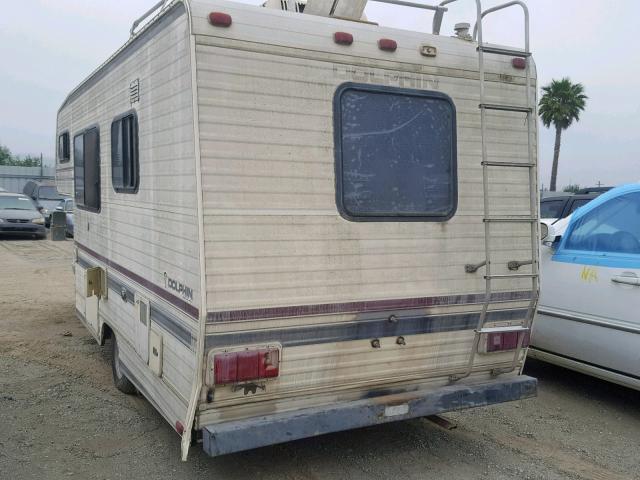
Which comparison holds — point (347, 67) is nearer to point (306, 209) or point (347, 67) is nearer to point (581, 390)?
point (306, 209)

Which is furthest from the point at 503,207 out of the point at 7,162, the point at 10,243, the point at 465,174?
the point at 7,162

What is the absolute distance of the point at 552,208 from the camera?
10.4 metres

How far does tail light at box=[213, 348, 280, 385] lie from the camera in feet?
11.0

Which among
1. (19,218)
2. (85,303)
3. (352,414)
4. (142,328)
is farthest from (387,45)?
(19,218)

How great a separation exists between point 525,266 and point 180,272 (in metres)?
2.23

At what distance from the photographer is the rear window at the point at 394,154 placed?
→ 3.70m

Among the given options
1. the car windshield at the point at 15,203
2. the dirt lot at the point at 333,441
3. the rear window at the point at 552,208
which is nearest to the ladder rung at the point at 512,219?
the dirt lot at the point at 333,441

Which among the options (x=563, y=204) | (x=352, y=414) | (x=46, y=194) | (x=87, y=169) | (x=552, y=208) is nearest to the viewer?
(x=352, y=414)

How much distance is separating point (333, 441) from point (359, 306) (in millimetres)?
1300

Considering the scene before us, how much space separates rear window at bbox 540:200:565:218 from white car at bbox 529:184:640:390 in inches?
186

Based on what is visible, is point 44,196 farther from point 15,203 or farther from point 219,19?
point 219,19

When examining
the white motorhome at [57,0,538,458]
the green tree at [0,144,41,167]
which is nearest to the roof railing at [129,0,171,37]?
the white motorhome at [57,0,538,458]

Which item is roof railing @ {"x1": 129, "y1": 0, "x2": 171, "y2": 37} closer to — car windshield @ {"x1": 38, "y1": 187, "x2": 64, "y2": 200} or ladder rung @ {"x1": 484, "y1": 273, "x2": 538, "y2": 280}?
ladder rung @ {"x1": 484, "y1": 273, "x2": 538, "y2": 280}

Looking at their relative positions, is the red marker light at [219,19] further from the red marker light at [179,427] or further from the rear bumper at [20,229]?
the rear bumper at [20,229]
